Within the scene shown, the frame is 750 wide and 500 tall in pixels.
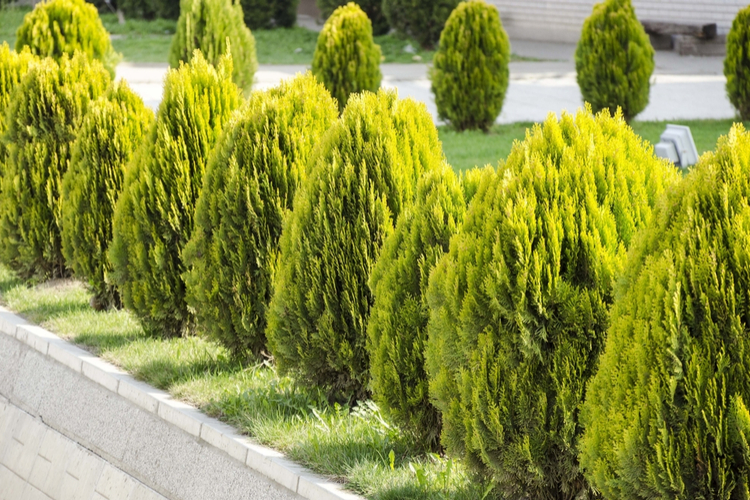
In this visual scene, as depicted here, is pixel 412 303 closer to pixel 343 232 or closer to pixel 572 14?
pixel 343 232

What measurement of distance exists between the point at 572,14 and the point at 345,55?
13265 mm

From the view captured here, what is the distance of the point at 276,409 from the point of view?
514 cm

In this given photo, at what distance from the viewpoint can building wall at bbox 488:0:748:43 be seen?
21906mm

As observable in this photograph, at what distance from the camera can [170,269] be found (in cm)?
620

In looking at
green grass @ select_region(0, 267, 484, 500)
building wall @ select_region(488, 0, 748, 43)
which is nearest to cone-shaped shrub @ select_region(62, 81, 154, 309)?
green grass @ select_region(0, 267, 484, 500)

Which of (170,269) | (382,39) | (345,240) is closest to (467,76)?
(170,269)

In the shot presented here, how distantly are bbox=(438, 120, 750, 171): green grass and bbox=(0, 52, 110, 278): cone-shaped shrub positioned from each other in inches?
170

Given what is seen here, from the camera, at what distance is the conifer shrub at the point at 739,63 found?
13086 mm

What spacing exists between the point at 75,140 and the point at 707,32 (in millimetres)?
18092

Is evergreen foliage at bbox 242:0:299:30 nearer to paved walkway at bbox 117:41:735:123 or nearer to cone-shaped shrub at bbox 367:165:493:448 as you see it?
paved walkway at bbox 117:41:735:123

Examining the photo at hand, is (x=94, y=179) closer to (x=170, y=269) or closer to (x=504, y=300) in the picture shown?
(x=170, y=269)

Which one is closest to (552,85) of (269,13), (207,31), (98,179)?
(207,31)

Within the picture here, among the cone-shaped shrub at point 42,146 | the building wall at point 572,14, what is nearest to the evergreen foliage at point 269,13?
the building wall at point 572,14

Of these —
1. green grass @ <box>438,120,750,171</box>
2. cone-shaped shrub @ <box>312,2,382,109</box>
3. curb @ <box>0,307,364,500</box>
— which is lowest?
curb @ <box>0,307,364,500</box>
